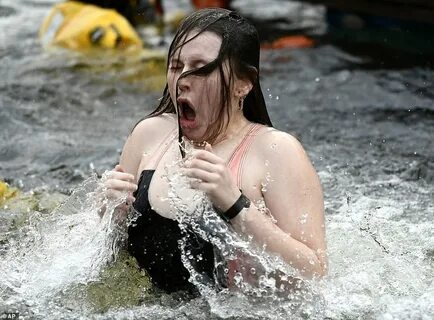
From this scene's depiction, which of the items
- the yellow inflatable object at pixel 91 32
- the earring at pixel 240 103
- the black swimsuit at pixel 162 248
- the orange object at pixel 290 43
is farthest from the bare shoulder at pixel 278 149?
the yellow inflatable object at pixel 91 32

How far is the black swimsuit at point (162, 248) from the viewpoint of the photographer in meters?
2.94

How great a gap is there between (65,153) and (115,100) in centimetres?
144

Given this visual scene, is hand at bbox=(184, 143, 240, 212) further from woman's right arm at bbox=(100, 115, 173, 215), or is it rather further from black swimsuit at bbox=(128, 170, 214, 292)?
woman's right arm at bbox=(100, 115, 173, 215)

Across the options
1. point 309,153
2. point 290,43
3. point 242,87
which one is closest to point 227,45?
point 242,87

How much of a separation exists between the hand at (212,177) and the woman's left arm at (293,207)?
14cm

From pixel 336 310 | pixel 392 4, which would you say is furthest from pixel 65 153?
pixel 392 4

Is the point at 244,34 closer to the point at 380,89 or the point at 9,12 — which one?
the point at 380,89

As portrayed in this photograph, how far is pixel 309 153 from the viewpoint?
5.59m

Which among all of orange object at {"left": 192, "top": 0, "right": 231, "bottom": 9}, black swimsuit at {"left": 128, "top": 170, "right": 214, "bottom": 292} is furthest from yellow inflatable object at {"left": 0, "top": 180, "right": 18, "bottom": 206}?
orange object at {"left": 192, "top": 0, "right": 231, "bottom": 9}

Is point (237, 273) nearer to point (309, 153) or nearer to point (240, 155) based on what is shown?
point (240, 155)

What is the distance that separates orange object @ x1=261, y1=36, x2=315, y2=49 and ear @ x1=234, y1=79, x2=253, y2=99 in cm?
572

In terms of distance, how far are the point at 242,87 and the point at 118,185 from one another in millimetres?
517

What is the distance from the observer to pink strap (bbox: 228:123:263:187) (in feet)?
9.57

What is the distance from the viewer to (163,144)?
10.4 ft
